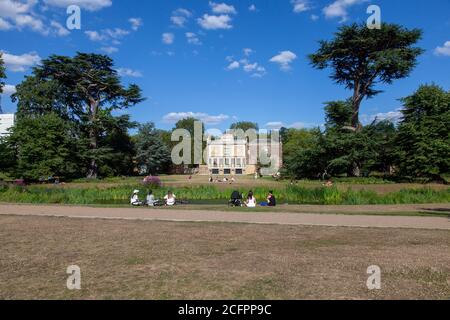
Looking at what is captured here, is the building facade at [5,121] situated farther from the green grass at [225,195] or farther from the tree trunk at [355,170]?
the tree trunk at [355,170]

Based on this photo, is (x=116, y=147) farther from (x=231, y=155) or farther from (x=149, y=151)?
(x=231, y=155)

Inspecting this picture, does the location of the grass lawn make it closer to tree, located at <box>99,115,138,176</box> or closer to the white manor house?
tree, located at <box>99,115,138,176</box>

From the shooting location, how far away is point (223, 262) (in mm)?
7457

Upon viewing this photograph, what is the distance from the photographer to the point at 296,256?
26.2 ft

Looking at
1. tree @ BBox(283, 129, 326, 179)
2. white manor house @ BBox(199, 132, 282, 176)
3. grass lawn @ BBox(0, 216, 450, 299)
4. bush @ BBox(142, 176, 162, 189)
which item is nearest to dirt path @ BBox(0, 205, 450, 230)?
grass lawn @ BBox(0, 216, 450, 299)

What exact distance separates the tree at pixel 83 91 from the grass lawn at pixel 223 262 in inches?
1740

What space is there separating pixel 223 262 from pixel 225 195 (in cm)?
2257

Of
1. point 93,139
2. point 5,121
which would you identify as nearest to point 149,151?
point 93,139

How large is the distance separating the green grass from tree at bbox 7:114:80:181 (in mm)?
14661

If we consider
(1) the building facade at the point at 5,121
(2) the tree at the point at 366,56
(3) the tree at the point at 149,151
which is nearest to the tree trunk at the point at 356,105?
(2) the tree at the point at 366,56

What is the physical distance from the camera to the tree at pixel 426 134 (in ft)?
114

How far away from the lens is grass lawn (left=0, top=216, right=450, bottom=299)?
5734 mm
